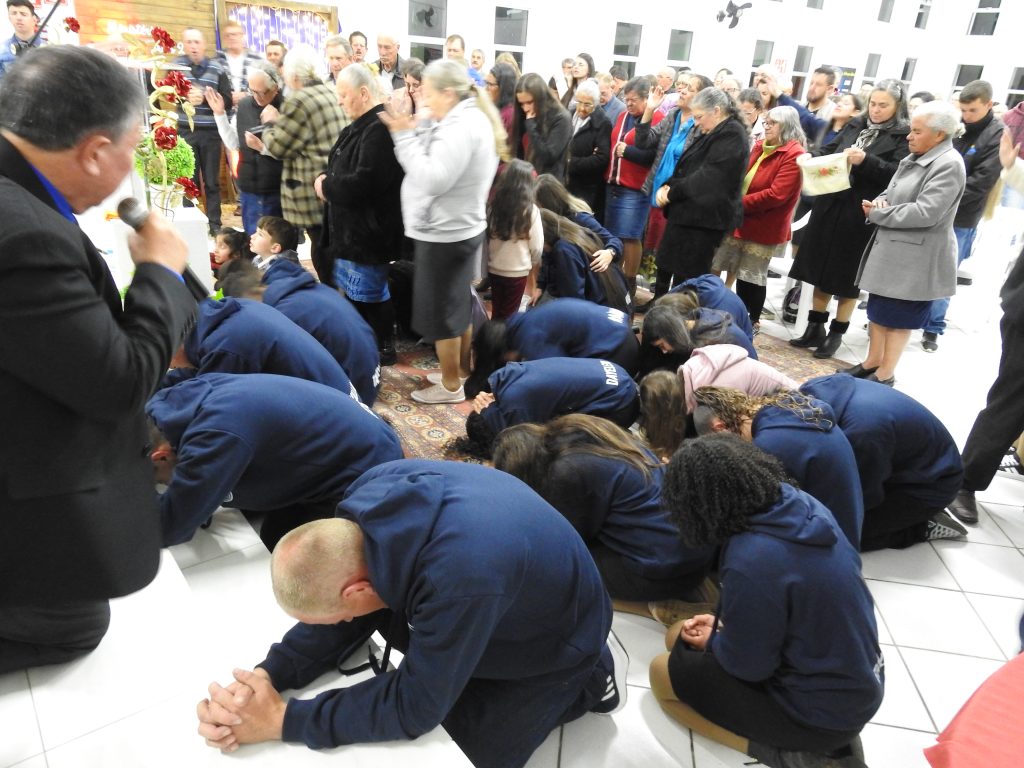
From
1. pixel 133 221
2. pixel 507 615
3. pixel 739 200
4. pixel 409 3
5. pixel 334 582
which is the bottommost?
pixel 507 615

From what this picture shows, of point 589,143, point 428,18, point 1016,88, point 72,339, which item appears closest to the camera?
point 72,339

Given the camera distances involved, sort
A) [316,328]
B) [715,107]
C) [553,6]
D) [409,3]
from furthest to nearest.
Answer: [553,6] < [409,3] < [715,107] < [316,328]

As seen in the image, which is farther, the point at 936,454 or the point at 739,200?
the point at 739,200

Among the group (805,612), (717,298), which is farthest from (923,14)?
(805,612)

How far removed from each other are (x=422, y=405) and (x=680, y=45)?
973cm

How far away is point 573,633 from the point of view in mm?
1464

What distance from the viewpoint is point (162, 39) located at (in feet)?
8.95

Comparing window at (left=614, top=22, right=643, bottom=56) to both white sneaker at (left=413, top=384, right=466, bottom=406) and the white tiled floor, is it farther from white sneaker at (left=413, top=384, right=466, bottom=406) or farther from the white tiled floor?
the white tiled floor

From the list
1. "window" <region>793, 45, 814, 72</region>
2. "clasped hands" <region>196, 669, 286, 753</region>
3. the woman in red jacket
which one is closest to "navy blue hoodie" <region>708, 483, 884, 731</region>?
"clasped hands" <region>196, 669, 286, 753</region>

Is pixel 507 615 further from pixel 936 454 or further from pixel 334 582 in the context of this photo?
pixel 936 454

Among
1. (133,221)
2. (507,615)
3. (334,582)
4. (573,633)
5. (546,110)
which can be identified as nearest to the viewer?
(133,221)

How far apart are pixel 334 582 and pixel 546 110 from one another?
4088 mm

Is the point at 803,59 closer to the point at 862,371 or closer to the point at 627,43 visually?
the point at 627,43

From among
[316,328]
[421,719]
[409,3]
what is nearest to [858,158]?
[316,328]
